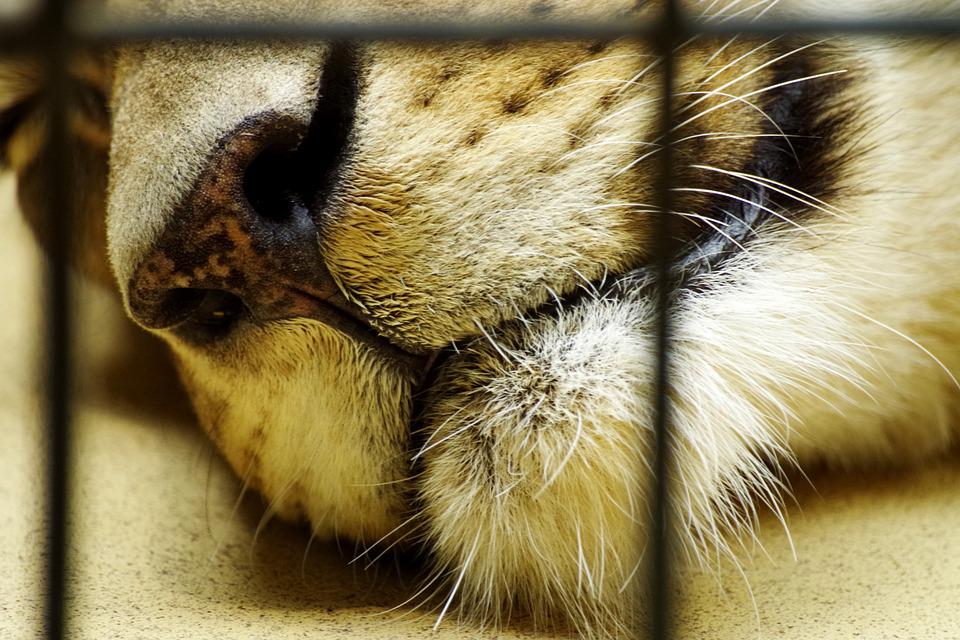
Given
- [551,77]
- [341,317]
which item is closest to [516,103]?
[551,77]

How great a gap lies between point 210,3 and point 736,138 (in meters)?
0.55

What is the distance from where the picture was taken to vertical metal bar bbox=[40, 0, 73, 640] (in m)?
0.81

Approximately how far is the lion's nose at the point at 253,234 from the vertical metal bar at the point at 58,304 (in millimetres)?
123

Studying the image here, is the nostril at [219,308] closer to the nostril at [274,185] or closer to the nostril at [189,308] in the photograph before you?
the nostril at [189,308]

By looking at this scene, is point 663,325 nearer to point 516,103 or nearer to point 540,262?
point 540,262

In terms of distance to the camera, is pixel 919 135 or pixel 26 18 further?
pixel 919 135

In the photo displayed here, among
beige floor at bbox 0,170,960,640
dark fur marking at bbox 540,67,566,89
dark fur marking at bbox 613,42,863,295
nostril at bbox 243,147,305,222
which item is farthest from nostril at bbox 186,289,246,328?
dark fur marking at bbox 613,42,863,295

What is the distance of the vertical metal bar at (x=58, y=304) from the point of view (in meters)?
0.81

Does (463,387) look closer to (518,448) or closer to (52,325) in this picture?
(518,448)

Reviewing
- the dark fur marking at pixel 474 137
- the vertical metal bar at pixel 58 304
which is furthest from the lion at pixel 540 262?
the vertical metal bar at pixel 58 304

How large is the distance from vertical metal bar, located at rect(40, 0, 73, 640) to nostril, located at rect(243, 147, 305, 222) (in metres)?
0.17

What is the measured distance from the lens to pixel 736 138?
1.06 meters

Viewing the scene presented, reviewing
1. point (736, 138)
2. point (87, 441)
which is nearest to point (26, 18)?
point (736, 138)

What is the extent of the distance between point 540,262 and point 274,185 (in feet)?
0.83
